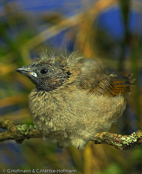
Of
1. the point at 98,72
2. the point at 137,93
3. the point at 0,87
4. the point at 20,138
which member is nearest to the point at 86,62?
the point at 98,72

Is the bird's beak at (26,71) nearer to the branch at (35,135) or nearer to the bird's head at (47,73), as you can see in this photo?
the bird's head at (47,73)

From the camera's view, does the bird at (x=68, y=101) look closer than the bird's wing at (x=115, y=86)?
Yes

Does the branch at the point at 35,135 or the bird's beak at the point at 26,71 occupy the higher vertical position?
the bird's beak at the point at 26,71

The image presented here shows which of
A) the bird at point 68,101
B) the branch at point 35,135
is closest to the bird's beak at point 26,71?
the bird at point 68,101

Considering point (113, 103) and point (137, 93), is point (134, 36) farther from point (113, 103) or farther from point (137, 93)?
point (113, 103)

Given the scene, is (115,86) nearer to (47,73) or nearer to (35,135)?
(47,73)

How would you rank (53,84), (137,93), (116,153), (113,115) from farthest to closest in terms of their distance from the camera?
(116,153) → (137,93) → (113,115) → (53,84)

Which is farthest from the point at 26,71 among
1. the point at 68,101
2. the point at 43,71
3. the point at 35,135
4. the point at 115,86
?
the point at 115,86
